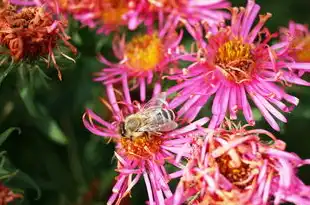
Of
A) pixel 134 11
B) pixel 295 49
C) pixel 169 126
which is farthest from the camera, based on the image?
pixel 134 11

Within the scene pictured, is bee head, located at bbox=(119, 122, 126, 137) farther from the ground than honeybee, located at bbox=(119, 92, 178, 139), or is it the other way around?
honeybee, located at bbox=(119, 92, 178, 139)

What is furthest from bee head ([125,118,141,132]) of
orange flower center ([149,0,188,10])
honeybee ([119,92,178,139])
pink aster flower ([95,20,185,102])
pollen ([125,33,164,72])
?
orange flower center ([149,0,188,10])

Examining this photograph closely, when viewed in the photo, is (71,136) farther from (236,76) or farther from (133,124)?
(236,76)

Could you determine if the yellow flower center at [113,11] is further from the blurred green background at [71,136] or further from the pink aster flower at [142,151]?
the pink aster flower at [142,151]

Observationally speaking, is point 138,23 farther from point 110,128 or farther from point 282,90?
point 282,90

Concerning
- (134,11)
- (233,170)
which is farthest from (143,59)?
(233,170)

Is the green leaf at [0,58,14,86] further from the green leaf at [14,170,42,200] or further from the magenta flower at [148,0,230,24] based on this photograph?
the magenta flower at [148,0,230,24]

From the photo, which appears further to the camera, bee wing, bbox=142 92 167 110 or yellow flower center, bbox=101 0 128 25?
yellow flower center, bbox=101 0 128 25
